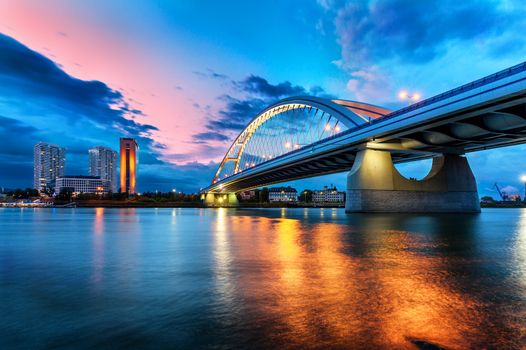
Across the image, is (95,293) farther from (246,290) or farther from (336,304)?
(336,304)

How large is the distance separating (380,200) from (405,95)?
12.8 m

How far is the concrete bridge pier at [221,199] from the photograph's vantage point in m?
128

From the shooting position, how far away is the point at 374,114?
2032 inches

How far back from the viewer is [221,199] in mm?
133750

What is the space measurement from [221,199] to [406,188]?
322 ft

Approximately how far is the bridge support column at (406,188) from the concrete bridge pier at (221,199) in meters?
88.2

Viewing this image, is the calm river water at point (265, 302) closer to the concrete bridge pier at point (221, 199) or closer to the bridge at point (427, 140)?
the bridge at point (427, 140)

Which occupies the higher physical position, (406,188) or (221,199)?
(406,188)

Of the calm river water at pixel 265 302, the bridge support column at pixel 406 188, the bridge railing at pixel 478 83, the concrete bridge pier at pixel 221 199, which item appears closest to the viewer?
the calm river water at pixel 265 302

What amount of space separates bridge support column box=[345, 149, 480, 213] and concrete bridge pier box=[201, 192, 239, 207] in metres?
88.2

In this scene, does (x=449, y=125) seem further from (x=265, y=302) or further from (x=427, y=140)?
(x=265, y=302)

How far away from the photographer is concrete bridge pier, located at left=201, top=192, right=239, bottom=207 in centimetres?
12750

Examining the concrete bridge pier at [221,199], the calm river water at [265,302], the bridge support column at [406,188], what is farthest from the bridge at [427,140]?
the concrete bridge pier at [221,199]

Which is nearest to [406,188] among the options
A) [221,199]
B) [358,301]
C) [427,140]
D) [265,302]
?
[427,140]
